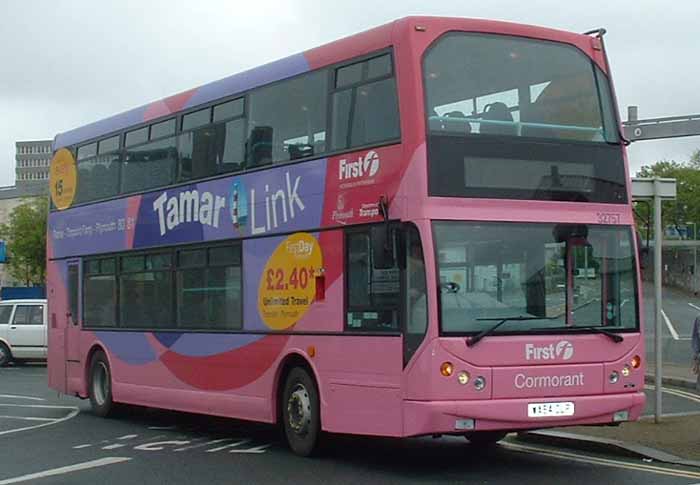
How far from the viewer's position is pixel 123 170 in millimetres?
17984

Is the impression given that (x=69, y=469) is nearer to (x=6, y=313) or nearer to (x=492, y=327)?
(x=492, y=327)

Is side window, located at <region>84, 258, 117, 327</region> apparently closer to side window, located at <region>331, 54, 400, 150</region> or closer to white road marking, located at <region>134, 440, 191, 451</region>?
white road marking, located at <region>134, 440, 191, 451</region>

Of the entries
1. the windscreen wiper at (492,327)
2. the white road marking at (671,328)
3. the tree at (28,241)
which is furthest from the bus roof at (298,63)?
the tree at (28,241)

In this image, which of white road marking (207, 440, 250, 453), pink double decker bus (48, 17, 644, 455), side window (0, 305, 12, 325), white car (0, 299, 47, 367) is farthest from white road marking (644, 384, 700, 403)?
side window (0, 305, 12, 325)

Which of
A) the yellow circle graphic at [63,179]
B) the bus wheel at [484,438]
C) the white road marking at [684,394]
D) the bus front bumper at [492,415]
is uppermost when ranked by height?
the yellow circle graphic at [63,179]

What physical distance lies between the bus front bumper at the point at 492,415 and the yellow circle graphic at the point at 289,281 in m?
2.31

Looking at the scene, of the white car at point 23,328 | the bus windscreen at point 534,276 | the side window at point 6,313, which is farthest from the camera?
the side window at point 6,313

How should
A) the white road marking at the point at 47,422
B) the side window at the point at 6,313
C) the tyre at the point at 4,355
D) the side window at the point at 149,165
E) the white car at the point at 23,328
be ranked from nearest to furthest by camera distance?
the side window at the point at 149,165 → the white road marking at the point at 47,422 → the white car at the point at 23,328 → the side window at the point at 6,313 → the tyre at the point at 4,355

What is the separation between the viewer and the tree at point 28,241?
6944cm

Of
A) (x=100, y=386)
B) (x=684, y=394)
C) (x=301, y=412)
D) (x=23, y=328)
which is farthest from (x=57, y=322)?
(x=23, y=328)

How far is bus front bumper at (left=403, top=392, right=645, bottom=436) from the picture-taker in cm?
1088

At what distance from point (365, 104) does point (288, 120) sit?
166 cm

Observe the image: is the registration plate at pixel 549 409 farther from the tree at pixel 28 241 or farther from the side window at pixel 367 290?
the tree at pixel 28 241

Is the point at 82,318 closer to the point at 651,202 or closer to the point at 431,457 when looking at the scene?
the point at 431,457
